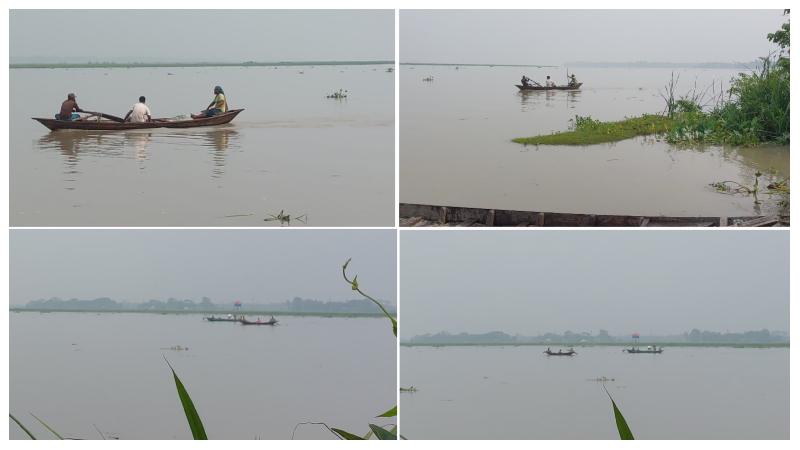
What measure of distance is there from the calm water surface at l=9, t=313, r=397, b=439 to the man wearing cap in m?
0.94

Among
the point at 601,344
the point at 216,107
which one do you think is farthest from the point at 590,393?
the point at 216,107

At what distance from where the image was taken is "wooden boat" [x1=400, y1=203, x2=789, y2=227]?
2.92 meters

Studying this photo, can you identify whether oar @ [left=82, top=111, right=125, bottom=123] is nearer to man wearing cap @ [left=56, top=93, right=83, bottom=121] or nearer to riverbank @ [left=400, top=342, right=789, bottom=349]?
man wearing cap @ [left=56, top=93, right=83, bottom=121]

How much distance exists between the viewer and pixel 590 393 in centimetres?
308

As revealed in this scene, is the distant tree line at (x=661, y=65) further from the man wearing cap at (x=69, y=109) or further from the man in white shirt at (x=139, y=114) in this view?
the man wearing cap at (x=69, y=109)

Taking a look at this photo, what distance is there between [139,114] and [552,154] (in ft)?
6.43

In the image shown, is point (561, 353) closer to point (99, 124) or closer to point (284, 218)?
point (284, 218)

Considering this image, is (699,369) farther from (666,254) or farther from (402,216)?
(402,216)

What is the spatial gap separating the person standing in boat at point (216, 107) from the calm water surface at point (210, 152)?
0.04 meters

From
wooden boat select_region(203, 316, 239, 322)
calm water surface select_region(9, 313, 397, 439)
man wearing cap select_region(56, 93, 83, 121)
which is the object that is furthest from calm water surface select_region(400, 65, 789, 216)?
man wearing cap select_region(56, 93, 83, 121)

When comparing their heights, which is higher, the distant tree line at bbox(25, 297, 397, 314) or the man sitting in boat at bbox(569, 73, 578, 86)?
the man sitting in boat at bbox(569, 73, 578, 86)
